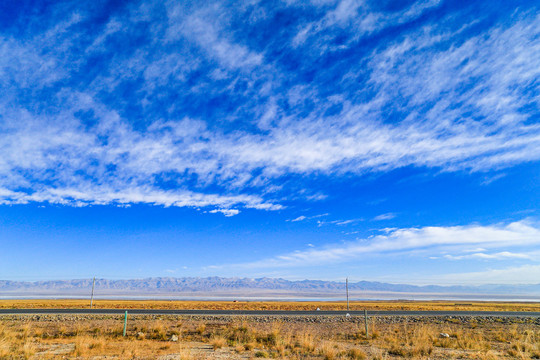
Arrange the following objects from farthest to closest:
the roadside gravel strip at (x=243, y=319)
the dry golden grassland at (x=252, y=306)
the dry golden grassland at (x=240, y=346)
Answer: the dry golden grassland at (x=252, y=306) → the roadside gravel strip at (x=243, y=319) → the dry golden grassland at (x=240, y=346)

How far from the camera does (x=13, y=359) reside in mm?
11383

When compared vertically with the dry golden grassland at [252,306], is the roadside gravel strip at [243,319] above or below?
above

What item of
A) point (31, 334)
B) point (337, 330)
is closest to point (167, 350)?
point (31, 334)

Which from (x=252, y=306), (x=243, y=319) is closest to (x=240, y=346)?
(x=243, y=319)

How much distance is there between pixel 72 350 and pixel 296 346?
33.0 ft

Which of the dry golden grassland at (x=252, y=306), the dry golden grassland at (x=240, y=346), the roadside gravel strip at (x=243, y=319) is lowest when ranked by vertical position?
the dry golden grassland at (x=252, y=306)

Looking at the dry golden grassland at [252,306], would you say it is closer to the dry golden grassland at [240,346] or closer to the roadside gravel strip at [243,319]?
the roadside gravel strip at [243,319]

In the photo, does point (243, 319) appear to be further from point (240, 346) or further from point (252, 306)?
point (252, 306)

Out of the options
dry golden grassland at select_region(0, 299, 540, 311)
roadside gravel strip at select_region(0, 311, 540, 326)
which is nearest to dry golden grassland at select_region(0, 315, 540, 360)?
roadside gravel strip at select_region(0, 311, 540, 326)

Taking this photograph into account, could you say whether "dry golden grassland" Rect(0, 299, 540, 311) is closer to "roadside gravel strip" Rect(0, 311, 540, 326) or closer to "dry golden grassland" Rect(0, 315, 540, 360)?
"roadside gravel strip" Rect(0, 311, 540, 326)

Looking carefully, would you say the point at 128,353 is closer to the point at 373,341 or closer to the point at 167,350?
the point at 167,350

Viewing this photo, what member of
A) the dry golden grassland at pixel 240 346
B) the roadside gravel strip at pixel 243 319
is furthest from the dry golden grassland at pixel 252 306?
the dry golden grassland at pixel 240 346

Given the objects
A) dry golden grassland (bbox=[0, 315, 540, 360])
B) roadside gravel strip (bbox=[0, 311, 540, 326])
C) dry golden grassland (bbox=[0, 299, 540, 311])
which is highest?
dry golden grassland (bbox=[0, 315, 540, 360])

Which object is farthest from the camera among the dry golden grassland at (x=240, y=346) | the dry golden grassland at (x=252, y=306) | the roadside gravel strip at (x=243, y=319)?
the dry golden grassland at (x=252, y=306)
